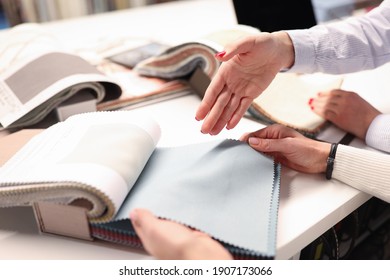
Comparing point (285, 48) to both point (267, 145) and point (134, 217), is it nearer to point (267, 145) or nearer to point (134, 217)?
point (267, 145)

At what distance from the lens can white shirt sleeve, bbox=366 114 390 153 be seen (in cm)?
67

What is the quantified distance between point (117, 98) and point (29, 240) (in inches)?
16.9

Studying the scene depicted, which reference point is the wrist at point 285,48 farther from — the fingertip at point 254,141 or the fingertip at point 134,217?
the fingertip at point 134,217

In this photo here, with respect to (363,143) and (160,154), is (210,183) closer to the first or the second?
(160,154)

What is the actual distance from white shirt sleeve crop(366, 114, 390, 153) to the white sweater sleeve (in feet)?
0.29

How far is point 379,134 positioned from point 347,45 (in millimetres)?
204

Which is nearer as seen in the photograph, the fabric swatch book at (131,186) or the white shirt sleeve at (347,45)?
the fabric swatch book at (131,186)

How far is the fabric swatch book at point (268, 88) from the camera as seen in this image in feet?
2.51

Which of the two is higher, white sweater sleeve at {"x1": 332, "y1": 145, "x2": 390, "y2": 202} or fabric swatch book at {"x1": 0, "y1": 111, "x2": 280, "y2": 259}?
fabric swatch book at {"x1": 0, "y1": 111, "x2": 280, "y2": 259}

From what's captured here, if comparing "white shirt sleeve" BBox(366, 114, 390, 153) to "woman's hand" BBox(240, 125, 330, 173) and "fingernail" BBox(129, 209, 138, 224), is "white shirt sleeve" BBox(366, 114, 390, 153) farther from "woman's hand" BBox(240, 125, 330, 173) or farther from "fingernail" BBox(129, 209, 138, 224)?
"fingernail" BBox(129, 209, 138, 224)

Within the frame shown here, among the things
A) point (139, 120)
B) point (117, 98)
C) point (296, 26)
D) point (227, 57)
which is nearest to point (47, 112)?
point (117, 98)

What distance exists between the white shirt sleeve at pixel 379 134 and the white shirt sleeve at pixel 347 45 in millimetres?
146

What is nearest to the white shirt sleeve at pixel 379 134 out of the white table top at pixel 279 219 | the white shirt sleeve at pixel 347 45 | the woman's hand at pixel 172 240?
the white table top at pixel 279 219

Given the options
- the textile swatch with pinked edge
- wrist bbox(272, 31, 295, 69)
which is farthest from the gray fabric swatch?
wrist bbox(272, 31, 295, 69)
